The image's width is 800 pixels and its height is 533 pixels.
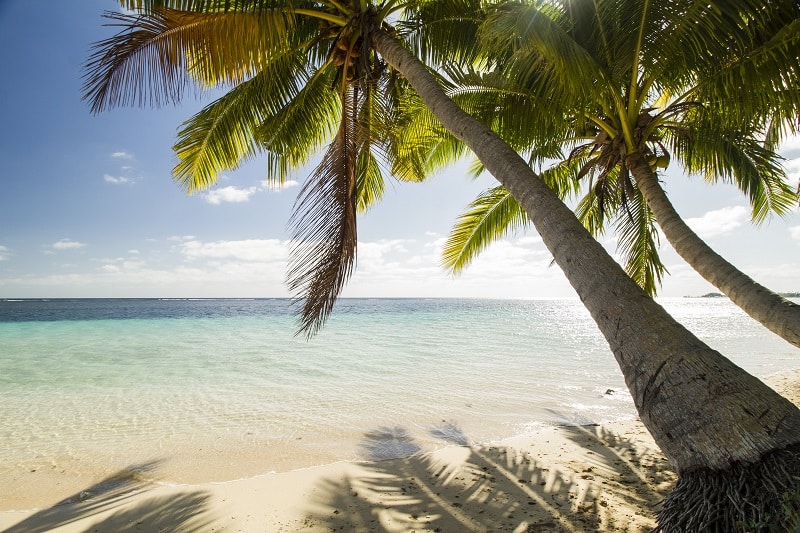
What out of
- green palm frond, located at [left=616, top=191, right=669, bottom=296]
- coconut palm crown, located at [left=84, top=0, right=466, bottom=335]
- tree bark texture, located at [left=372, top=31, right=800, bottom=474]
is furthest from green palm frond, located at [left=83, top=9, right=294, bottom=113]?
green palm frond, located at [left=616, top=191, right=669, bottom=296]

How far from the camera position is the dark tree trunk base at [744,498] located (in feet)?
4.41

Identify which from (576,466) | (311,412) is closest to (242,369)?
(311,412)

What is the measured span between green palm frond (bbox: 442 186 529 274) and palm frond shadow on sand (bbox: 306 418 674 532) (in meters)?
4.03

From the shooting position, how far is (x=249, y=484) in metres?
4.44

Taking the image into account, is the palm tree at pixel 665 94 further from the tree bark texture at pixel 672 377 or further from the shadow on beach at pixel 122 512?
the shadow on beach at pixel 122 512

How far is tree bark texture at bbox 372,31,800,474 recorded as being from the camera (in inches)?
59.1

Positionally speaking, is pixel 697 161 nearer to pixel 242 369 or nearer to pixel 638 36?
pixel 638 36

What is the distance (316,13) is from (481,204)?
4.81 m

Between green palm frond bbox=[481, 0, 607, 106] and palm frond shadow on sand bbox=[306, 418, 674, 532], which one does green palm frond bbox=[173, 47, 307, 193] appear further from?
palm frond shadow on sand bbox=[306, 418, 674, 532]

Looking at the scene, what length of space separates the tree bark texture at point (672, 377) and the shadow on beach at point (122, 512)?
3.54 m

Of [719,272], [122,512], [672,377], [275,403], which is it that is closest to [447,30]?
[719,272]

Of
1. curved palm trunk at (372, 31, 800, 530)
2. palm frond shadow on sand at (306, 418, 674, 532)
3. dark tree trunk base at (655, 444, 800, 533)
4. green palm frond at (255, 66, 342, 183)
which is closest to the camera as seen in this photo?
dark tree trunk base at (655, 444, 800, 533)

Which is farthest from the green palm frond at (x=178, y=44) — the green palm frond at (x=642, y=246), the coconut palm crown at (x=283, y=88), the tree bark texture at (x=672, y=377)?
the green palm frond at (x=642, y=246)

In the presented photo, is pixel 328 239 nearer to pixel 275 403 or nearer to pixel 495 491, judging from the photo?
pixel 495 491
